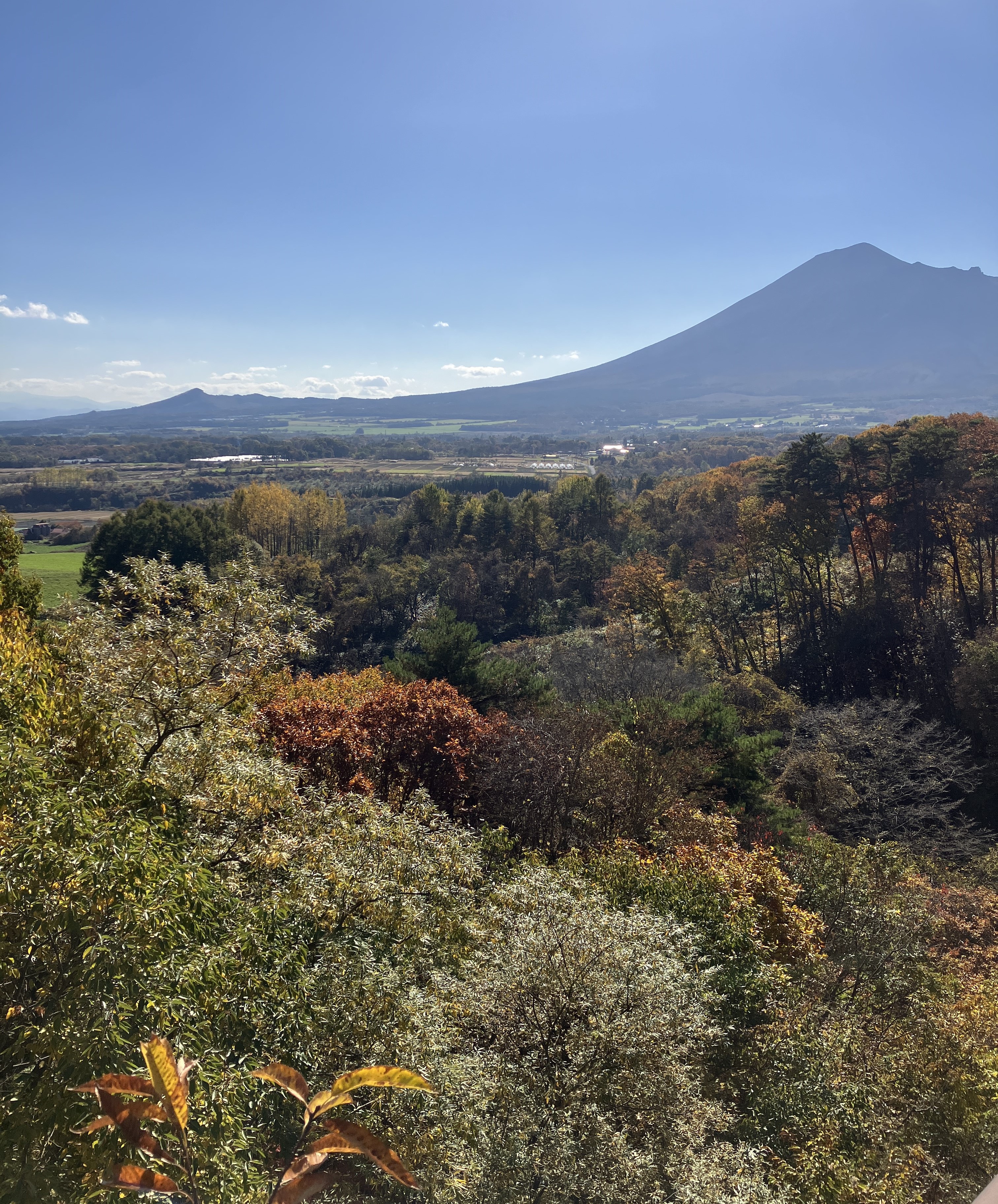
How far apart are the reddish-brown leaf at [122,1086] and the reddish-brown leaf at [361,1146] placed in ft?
1.91

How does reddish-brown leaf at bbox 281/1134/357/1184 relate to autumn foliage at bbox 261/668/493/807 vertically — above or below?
above

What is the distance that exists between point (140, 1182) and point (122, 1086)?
27cm

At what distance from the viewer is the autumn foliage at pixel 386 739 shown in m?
14.9

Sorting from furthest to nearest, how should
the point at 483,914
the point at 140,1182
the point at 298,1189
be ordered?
the point at 483,914 → the point at 298,1189 → the point at 140,1182

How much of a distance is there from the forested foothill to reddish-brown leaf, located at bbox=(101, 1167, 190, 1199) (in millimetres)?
24

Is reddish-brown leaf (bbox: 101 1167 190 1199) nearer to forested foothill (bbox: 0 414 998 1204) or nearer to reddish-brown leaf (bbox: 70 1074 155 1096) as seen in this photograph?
forested foothill (bbox: 0 414 998 1204)

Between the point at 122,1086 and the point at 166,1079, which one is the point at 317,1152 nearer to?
the point at 166,1079

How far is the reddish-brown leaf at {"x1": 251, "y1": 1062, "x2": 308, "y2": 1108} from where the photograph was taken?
7.18 ft

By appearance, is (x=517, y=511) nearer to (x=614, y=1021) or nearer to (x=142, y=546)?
(x=142, y=546)

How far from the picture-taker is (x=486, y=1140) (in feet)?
17.4

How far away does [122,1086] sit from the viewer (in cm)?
219

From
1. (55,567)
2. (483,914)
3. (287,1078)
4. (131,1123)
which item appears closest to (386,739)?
(483,914)

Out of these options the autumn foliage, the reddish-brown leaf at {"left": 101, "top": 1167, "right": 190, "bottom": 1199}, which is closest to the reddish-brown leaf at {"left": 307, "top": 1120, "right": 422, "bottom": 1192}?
the reddish-brown leaf at {"left": 101, "top": 1167, "right": 190, "bottom": 1199}

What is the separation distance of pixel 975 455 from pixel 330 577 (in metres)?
38.6
